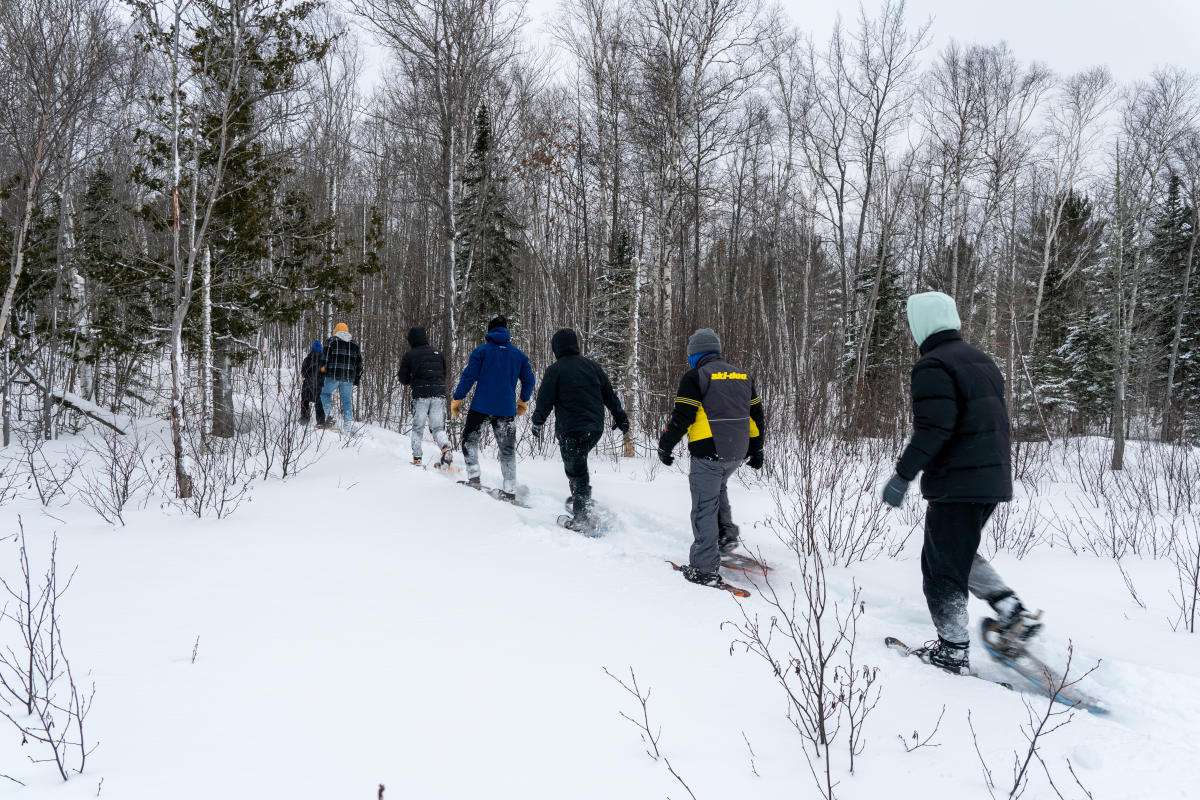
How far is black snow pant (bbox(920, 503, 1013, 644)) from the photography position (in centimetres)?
284

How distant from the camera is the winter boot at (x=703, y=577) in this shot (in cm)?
406

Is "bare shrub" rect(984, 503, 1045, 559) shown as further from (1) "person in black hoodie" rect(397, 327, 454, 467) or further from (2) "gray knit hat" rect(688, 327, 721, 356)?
(1) "person in black hoodie" rect(397, 327, 454, 467)

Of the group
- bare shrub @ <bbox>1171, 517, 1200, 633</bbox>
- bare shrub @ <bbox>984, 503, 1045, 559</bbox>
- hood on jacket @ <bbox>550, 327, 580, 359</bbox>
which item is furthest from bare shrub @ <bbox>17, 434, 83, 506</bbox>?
bare shrub @ <bbox>1171, 517, 1200, 633</bbox>

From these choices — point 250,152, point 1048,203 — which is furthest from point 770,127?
point 250,152

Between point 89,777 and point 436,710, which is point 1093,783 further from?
point 89,777

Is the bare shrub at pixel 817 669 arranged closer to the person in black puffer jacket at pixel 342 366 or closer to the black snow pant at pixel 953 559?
the black snow pant at pixel 953 559

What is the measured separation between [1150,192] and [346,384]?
A: 19924 mm

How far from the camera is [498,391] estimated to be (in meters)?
6.25

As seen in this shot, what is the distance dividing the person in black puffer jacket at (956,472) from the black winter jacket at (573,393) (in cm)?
294

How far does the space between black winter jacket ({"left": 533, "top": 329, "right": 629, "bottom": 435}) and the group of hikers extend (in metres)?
0.01

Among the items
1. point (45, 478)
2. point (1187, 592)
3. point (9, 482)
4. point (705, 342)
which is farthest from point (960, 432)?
point (9, 482)

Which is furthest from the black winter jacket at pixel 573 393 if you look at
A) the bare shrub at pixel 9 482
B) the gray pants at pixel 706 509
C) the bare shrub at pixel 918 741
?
the bare shrub at pixel 9 482

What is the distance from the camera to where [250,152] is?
9.05 metres

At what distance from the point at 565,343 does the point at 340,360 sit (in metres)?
5.84
